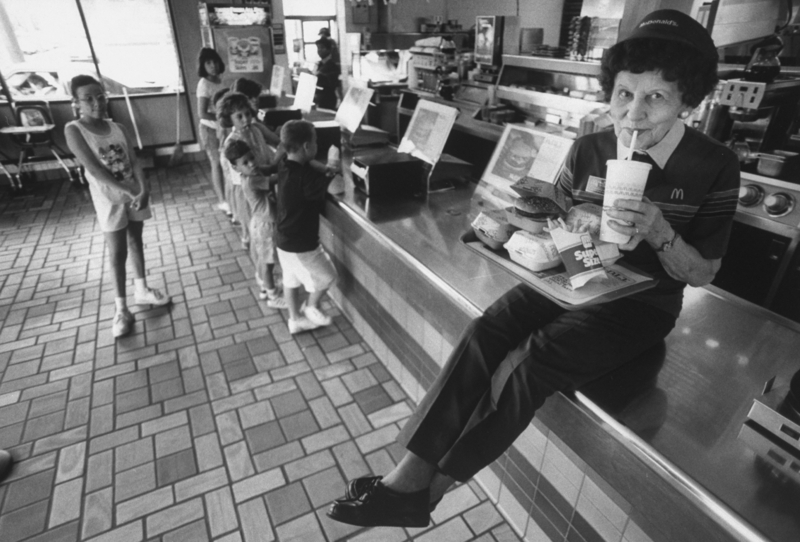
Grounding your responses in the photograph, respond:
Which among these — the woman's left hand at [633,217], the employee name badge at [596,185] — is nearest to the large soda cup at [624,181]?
the woman's left hand at [633,217]

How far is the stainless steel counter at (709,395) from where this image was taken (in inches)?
39.7

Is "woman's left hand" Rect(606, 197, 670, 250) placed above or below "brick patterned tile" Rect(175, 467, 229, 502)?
above

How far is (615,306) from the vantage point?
4.60 feet

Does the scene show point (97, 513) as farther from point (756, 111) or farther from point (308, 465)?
point (756, 111)


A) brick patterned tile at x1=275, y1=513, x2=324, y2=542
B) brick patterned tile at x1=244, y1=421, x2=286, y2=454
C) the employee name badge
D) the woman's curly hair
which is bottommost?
brick patterned tile at x1=275, y1=513, x2=324, y2=542

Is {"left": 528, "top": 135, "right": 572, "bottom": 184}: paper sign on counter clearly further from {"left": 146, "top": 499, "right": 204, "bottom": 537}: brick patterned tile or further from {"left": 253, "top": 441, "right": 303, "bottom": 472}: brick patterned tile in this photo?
{"left": 146, "top": 499, "right": 204, "bottom": 537}: brick patterned tile

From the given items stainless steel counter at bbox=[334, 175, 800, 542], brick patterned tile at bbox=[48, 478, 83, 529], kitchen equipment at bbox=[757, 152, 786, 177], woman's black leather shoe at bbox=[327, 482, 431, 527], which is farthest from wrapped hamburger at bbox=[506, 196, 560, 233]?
brick patterned tile at bbox=[48, 478, 83, 529]

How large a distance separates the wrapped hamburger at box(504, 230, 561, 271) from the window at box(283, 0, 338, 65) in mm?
8779

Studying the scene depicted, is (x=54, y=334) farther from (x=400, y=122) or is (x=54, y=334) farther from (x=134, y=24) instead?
(x=134, y=24)

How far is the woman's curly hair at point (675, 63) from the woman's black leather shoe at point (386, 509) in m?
1.44

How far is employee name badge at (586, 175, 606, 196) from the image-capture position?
148cm

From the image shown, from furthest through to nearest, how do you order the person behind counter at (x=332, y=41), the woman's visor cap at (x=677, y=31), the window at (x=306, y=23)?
the window at (x=306, y=23), the person behind counter at (x=332, y=41), the woman's visor cap at (x=677, y=31)

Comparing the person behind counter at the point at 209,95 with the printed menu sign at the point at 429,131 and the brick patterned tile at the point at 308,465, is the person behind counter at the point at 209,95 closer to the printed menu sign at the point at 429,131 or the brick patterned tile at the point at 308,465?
the printed menu sign at the point at 429,131

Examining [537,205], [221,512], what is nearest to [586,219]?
[537,205]
